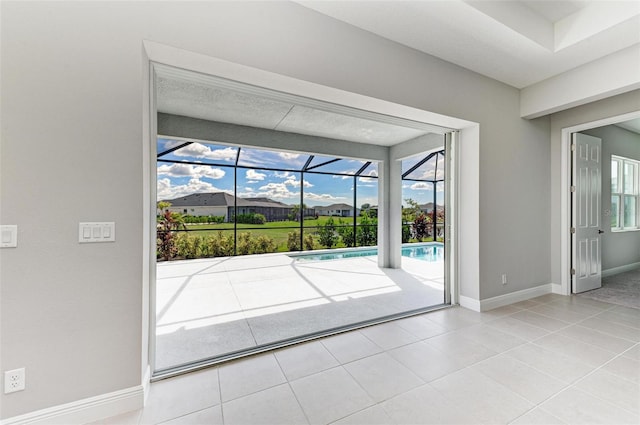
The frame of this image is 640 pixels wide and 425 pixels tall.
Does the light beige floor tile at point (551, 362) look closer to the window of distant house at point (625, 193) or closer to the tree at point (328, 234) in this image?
the window of distant house at point (625, 193)

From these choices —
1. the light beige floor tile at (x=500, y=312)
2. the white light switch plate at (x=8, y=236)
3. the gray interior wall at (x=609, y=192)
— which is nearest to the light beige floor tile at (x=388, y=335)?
the light beige floor tile at (x=500, y=312)

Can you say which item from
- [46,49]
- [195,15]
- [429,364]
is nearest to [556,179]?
[429,364]

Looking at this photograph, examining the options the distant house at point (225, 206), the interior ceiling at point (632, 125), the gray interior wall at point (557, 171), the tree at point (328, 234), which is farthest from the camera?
the tree at point (328, 234)

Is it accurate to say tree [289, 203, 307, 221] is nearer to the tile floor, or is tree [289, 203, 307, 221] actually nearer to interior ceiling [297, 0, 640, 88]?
the tile floor

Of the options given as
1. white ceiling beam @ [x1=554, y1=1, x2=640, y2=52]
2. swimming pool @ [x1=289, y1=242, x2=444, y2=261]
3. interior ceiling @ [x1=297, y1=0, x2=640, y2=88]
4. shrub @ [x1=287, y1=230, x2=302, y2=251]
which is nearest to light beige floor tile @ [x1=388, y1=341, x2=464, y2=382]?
interior ceiling @ [x1=297, y1=0, x2=640, y2=88]

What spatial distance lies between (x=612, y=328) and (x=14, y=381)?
15.8ft

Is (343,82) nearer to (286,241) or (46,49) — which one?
(46,49)

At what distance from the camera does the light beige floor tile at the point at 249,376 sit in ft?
6.03

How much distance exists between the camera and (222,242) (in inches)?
265

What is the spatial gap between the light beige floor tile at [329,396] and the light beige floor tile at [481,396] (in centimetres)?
56

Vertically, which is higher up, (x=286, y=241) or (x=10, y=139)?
(x=10, y=139)

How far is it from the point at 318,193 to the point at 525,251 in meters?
5.62

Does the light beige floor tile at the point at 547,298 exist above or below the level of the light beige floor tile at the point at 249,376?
above

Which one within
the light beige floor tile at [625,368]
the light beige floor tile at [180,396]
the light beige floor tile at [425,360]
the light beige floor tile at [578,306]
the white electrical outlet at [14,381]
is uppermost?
the white electrical outlet at [14,381]
